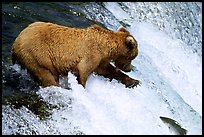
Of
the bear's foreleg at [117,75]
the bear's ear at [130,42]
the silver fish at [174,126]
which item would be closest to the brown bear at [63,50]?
the bear's ear at [130,42]

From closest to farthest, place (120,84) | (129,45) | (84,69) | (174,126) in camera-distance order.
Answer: (84,69)
(174,126)
(129,45)
(120,84)

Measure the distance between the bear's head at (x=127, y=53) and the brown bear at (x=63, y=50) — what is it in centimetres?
1

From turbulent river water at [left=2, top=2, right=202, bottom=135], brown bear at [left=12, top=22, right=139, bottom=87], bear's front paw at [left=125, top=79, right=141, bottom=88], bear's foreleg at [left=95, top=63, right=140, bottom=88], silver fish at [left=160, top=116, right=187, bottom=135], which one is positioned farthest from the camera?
bear's front paw at [left=125, top=79, right=141, bottom=88]

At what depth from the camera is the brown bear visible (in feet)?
19.9

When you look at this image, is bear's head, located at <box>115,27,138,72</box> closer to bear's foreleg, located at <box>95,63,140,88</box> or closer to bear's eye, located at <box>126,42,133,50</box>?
bear's eye, located at <box>126,42,133,50</box>

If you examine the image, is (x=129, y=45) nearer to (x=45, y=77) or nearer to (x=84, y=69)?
(x=84, y=69)

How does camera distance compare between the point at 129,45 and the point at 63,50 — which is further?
the point at 129,45

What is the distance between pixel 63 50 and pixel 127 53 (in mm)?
915

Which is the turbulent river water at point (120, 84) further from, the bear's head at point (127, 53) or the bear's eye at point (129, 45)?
the bear's eye at point (129, 45)

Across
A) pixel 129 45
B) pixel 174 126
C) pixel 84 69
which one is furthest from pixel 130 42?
pixel 174 126

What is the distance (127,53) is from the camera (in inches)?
268

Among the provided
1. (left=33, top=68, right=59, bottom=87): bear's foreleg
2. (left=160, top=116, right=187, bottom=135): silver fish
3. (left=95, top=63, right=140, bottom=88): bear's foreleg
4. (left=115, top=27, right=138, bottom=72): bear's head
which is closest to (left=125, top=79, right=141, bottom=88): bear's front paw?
(left=95, top=63, right=140, bottom=88): bear's foreleg

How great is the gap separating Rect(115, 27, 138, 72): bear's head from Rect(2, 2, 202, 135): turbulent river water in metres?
0.25

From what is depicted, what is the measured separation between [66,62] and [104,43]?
1.77 ft
